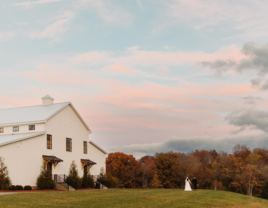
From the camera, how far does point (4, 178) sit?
2980 cm

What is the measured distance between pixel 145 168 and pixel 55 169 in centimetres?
4375

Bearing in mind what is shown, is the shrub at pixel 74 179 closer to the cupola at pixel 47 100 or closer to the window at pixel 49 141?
the window at pixel 49 141

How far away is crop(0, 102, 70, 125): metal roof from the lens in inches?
1517

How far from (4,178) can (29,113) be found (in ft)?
42.0

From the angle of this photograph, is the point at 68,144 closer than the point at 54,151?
No

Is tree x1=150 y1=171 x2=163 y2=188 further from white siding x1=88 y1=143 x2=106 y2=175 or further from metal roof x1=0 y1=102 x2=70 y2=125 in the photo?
metal roof x1=0 y1=102 x2=70 y2=125

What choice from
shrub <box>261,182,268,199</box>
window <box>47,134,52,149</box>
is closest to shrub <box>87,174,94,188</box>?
window <box>47,134,52,149</box>

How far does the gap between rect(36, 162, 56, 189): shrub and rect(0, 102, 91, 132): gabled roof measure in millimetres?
6051

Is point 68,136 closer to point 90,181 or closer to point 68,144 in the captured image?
point 68,144

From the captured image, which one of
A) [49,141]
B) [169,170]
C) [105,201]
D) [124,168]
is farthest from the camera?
[124,168]

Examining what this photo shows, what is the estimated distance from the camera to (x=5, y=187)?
29.7 m

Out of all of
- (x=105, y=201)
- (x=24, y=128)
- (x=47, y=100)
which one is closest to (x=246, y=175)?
(x=47, y=100)

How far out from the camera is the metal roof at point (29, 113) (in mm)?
38531

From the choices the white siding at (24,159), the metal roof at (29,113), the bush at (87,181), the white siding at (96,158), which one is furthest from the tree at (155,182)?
the white siding at (24,159)
